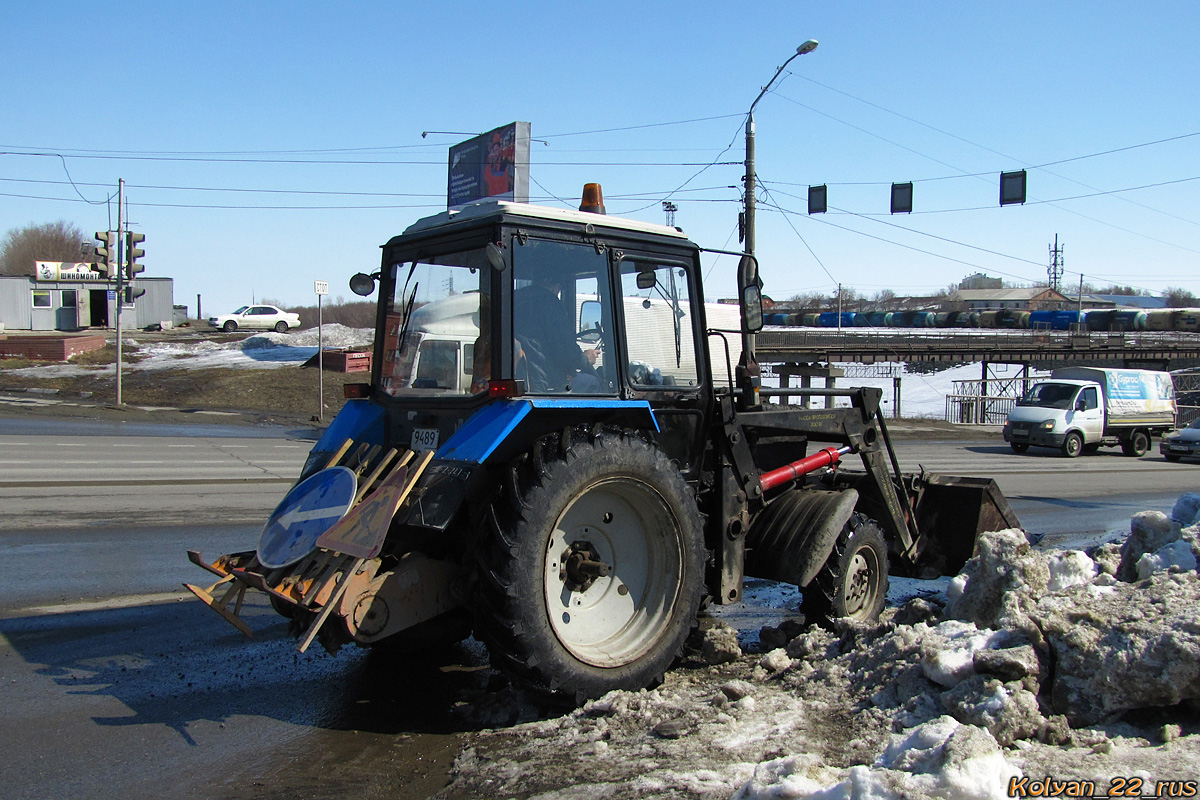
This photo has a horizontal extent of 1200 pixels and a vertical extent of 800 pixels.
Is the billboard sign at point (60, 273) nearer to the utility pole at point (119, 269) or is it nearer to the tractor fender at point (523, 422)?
the utility pole at point (119, 269)

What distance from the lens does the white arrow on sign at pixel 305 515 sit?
441 centimetres

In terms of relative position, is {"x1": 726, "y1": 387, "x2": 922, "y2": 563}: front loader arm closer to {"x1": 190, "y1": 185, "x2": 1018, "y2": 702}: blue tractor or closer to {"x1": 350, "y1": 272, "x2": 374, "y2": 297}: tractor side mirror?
{"x1": 190, "y1": 185, "x2": 1018, "y2": 702}: blue tractor

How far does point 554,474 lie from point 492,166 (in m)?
35.4

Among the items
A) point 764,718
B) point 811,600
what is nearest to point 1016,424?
point 811,600

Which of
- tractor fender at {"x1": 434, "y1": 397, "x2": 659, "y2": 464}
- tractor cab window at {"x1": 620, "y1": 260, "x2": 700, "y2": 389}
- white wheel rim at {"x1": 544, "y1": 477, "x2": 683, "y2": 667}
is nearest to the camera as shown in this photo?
tractor fender at {"x1": 434, "y1": 397, "x2": 659, "y2": 464}

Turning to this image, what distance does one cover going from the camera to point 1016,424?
24.9 m

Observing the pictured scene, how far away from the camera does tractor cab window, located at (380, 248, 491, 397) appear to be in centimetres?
477

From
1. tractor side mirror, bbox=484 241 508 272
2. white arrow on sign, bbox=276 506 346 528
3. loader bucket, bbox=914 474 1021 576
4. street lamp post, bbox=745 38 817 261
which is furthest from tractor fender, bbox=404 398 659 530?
street lamp post, bbox=745 38 817 261

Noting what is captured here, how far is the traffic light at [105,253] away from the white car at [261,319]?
96.3ft

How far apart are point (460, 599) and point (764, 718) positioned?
1585mm

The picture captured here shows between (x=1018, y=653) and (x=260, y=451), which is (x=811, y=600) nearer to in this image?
(x=1018, y=653)

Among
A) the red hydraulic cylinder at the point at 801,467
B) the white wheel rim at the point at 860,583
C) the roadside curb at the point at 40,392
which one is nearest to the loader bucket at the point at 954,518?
the white wheel rim at the point at 860,583

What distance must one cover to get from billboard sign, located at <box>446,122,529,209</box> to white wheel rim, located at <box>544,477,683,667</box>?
103ft

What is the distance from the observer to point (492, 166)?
37.9 m
